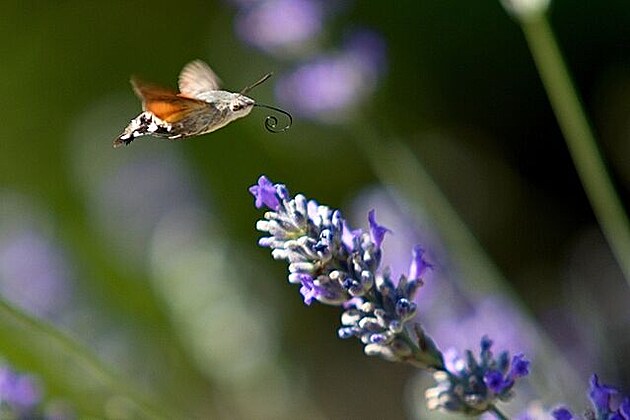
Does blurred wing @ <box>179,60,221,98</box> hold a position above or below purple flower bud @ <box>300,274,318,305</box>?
above

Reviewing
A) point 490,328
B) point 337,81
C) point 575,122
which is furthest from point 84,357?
point 337,81

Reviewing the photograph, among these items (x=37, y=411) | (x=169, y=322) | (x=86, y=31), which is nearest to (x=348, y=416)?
(x=169, y=322)

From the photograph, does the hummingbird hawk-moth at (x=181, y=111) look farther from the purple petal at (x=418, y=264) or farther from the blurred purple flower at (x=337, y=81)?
the blurred purple flower at (x=337, y=81)

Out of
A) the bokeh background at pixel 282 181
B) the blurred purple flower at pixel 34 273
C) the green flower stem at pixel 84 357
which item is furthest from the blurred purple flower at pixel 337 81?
the green flower stem at pixel 84 357

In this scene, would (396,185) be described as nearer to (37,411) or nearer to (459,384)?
(37,411)

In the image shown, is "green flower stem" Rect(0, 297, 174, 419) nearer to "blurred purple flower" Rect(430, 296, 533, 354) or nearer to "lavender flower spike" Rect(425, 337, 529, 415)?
"lavender flower spike" Rect(425, 337, 529, 415)

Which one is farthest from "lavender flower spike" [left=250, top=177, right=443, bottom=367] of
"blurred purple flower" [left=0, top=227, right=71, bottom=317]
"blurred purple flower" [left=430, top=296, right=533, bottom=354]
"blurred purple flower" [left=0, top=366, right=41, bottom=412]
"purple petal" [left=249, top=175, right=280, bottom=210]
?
"blurred purple flower" [left=0, top=227, right=71, bottom=317]

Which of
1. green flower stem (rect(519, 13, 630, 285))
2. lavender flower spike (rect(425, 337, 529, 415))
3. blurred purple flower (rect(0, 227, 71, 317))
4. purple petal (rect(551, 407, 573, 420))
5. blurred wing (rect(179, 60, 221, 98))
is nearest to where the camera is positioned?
Answer: purple petal (rect(551, 407, 573, 420))
